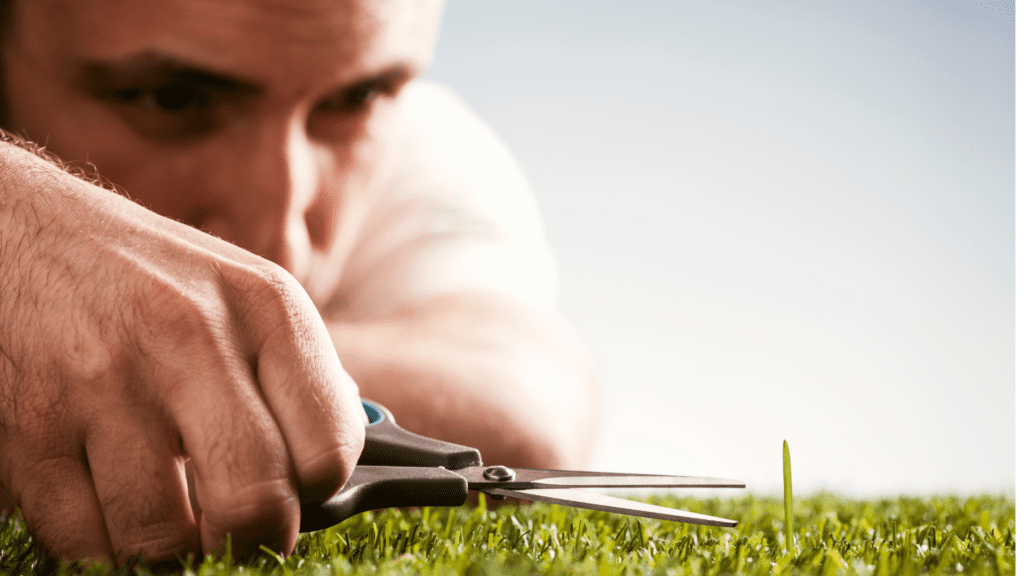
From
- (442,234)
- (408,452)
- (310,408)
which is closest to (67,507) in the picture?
(310,408)

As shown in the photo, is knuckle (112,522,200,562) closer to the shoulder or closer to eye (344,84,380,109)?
eye (344,84,380,109)

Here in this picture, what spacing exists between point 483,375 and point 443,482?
790 mm

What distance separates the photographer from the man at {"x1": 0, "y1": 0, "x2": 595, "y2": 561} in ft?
1.69

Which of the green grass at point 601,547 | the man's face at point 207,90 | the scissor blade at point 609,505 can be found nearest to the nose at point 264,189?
the man's face at point 207,90

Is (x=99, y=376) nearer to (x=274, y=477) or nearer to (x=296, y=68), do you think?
(x=274, y=477)

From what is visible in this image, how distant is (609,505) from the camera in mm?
656

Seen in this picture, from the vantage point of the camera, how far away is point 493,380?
4.69 feet

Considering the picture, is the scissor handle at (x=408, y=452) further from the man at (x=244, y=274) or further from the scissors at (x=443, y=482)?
the man at (x=244, y=274)

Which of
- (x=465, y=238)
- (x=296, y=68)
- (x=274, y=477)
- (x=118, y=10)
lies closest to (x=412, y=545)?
(x=274, y=477)

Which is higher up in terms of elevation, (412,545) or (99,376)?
(99,376)

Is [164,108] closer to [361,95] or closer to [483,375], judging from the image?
[361,95]

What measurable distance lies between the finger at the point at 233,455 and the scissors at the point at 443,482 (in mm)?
63

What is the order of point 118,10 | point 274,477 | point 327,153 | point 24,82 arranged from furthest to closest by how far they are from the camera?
1. point 327,153
2. point 24,82
3. point 118,10
4. point 274,477

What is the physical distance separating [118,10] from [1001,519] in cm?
162
